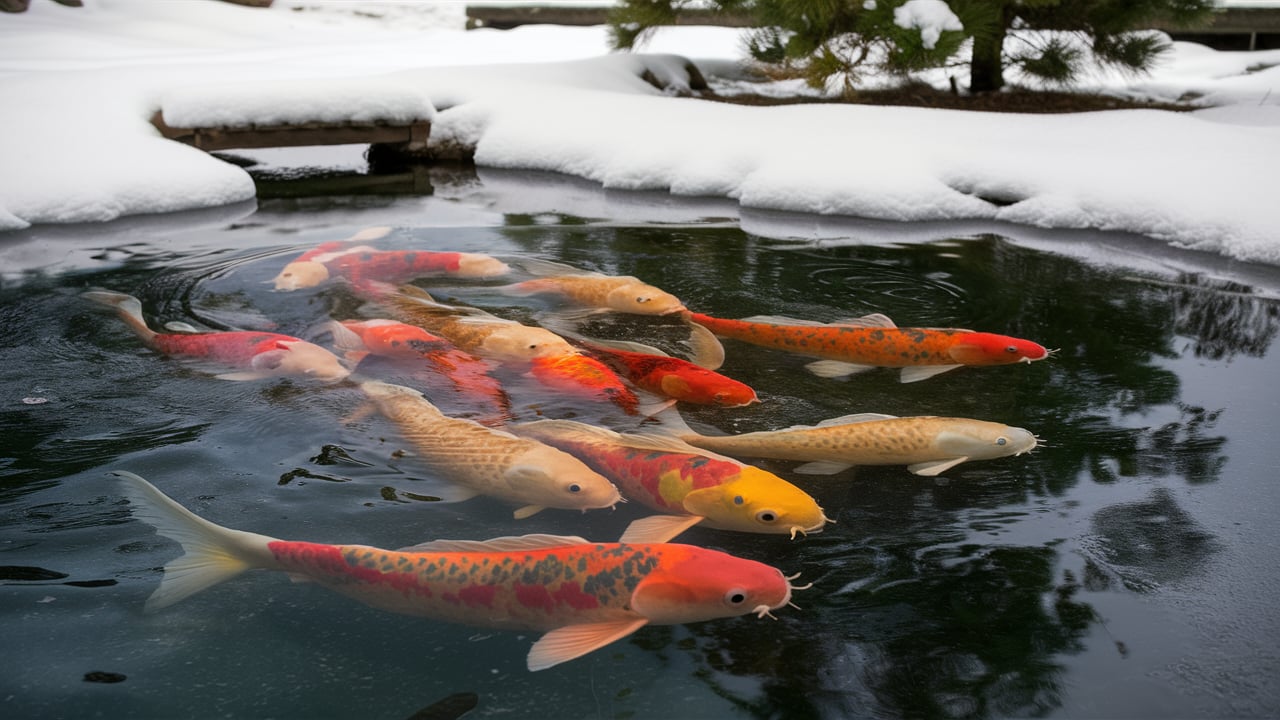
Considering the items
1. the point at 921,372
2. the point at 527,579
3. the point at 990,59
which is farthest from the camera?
the point at 990,59

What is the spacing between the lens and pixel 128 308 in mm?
4812

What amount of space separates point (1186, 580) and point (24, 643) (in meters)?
3.09

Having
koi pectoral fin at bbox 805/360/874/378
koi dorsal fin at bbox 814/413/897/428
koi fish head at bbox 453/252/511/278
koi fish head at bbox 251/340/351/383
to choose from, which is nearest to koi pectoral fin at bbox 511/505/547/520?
koi dorsal fin at bbox 814/413/897/428

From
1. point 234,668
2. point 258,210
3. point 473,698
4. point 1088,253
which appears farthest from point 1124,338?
point 258,210

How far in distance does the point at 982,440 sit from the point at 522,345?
1865 mm

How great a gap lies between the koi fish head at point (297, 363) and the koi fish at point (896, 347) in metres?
1.86

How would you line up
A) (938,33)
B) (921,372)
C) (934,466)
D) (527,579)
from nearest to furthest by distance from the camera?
1. (527,579)
2. (934,466)
3. (921,372)
4. (938,33)

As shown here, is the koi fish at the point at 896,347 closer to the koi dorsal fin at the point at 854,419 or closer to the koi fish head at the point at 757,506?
the koi dorsal fin at the point at 854,419

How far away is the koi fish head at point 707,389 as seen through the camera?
3910 mm

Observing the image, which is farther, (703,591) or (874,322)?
(874,322)

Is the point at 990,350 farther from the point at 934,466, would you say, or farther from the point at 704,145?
the point at 704,145

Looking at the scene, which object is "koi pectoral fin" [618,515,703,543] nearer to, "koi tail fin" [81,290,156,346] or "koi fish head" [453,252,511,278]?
"koi tail fin" [81,290,156,346]

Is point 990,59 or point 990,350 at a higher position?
point 990,59

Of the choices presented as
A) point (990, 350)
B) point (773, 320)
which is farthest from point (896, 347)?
point (773, 320)
